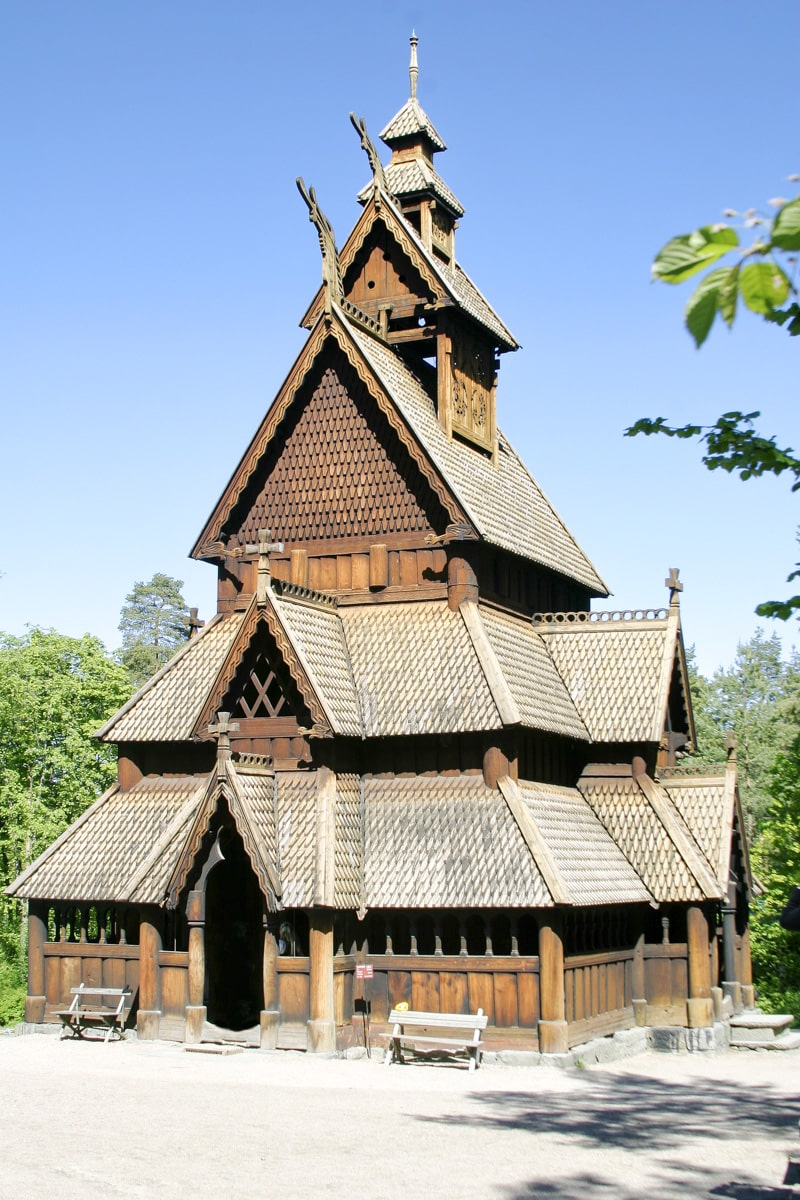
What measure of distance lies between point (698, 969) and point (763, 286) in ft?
83.9

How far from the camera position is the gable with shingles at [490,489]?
29188mm

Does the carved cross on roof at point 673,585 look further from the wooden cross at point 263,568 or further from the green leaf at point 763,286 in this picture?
the green leaf at point 763,286

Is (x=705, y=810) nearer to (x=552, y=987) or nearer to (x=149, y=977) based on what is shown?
(x=552, y=987)

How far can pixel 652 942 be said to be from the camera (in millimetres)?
28625

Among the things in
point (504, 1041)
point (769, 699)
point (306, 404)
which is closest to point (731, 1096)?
point (504, 1041)

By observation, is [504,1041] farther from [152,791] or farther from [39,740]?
[39,740]

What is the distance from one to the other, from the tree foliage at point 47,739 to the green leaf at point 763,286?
4910 cm

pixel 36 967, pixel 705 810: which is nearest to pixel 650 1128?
pixel 705 810

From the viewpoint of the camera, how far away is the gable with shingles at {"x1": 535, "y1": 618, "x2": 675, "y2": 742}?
2962 centimetres

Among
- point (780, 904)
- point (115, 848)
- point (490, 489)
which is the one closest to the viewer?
point (115, 848)

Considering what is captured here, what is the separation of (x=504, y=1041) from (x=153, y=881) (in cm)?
731

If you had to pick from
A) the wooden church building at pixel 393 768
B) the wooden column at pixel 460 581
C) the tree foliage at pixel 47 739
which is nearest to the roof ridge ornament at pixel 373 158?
the wooden church building at pixel 393 768

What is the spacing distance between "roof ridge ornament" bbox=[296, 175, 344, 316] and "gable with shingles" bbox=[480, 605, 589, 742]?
8.08 m

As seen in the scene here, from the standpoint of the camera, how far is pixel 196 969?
2505cm
